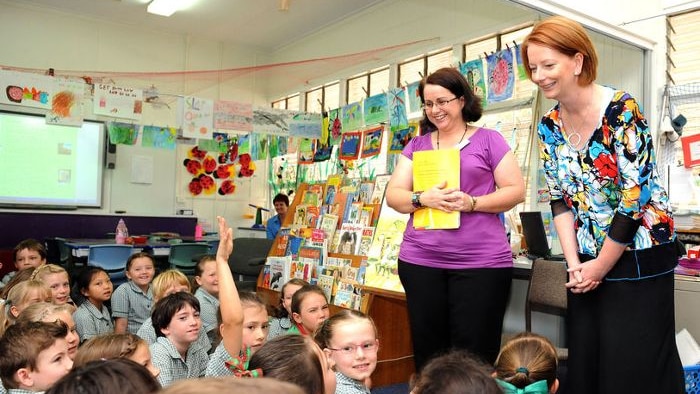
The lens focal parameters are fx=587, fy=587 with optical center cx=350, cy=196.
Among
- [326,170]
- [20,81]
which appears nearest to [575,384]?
[20,81]

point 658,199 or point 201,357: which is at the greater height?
point 658,199

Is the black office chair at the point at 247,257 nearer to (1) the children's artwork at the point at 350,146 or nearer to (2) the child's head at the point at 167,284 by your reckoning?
(1) the children's artwork at the point at 350,146

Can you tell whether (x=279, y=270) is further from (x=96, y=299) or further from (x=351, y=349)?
(x=351, y=349)

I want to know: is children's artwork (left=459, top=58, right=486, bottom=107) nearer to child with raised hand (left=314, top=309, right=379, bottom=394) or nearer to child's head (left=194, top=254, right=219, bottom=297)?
child's head (left=194, top=254, right=219, bottom=297)

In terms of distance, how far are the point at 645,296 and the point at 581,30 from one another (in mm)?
644

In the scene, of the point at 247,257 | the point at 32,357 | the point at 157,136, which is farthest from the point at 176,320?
the point at 157,136

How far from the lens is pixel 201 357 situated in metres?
2.71

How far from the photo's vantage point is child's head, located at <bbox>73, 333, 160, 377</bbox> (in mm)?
1940

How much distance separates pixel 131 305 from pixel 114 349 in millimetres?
1948

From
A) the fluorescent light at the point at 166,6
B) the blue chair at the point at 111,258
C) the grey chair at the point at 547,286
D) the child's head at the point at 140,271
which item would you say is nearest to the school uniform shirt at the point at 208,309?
the child's head at the point at 140,271

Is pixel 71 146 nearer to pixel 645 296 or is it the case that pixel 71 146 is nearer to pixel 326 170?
pixel 326 170

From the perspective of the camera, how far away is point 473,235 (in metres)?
1.88

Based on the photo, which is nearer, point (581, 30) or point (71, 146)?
point (581, 30)

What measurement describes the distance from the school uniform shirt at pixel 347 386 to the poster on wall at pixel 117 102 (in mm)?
4346
